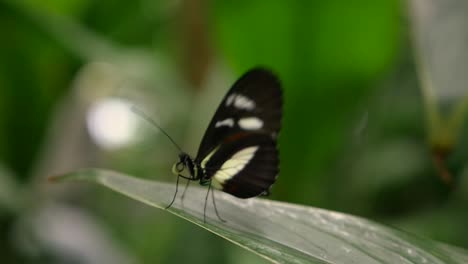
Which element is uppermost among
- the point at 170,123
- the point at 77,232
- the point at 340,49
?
the point at 340,49

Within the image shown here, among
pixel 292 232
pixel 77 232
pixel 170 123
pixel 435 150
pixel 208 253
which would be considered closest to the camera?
pixel 292 232

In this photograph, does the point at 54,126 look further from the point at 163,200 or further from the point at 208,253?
the point at 163,200

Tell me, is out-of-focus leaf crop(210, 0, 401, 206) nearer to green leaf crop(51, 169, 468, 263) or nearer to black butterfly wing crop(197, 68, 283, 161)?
black butterfly wing crop(197, 68, 283, 161)

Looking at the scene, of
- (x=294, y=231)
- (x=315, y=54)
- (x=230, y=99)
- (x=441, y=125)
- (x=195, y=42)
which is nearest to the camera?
(x=294, y=231)

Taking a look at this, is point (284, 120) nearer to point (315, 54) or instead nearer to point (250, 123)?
point (315, 54)

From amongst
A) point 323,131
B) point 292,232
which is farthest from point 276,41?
point 292,232

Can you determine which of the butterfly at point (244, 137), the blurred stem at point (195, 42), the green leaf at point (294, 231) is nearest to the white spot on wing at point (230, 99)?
the butterfly at point (244, 137)

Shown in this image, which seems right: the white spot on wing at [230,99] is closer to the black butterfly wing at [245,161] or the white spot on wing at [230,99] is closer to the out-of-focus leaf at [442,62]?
the black butterfly wing at [245,161]

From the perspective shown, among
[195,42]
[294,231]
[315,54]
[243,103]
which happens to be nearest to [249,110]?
[243,103]
